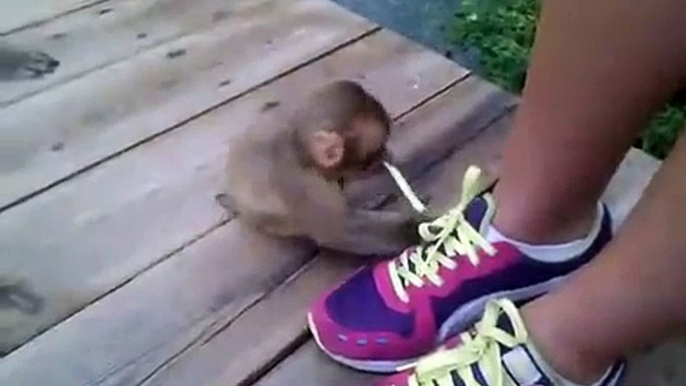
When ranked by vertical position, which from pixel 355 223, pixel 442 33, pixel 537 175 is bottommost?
pixel 442 33

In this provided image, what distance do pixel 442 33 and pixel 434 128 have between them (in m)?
0.42

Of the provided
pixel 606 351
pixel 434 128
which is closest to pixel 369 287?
pixel 606 351

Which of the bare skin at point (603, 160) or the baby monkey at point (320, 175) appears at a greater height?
the bare skin at point (603, 160)

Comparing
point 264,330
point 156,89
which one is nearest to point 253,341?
point 264,330

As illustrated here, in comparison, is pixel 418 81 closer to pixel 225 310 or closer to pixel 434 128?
pixel 434 128

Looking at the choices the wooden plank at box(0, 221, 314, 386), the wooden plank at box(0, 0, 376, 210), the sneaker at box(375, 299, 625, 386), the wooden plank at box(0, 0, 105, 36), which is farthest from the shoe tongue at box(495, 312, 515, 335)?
the wooden plank at box(0, 0, 105, 36)

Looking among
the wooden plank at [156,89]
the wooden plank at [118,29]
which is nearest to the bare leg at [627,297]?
the wooden plank at [156,89]

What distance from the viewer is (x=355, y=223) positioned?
97 centimetres

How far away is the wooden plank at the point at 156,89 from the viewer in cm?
106

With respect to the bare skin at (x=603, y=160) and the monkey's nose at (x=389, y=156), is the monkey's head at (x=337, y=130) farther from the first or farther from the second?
the bare skin at (x=603, y=160)

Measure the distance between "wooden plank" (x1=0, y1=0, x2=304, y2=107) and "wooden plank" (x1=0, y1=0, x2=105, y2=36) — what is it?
12mm

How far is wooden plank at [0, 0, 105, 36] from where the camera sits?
1242 mm

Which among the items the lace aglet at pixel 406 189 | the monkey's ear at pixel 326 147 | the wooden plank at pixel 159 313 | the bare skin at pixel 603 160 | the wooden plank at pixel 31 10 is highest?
the bare skin at pixel 603 160

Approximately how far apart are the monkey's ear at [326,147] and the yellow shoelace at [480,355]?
250 mm
